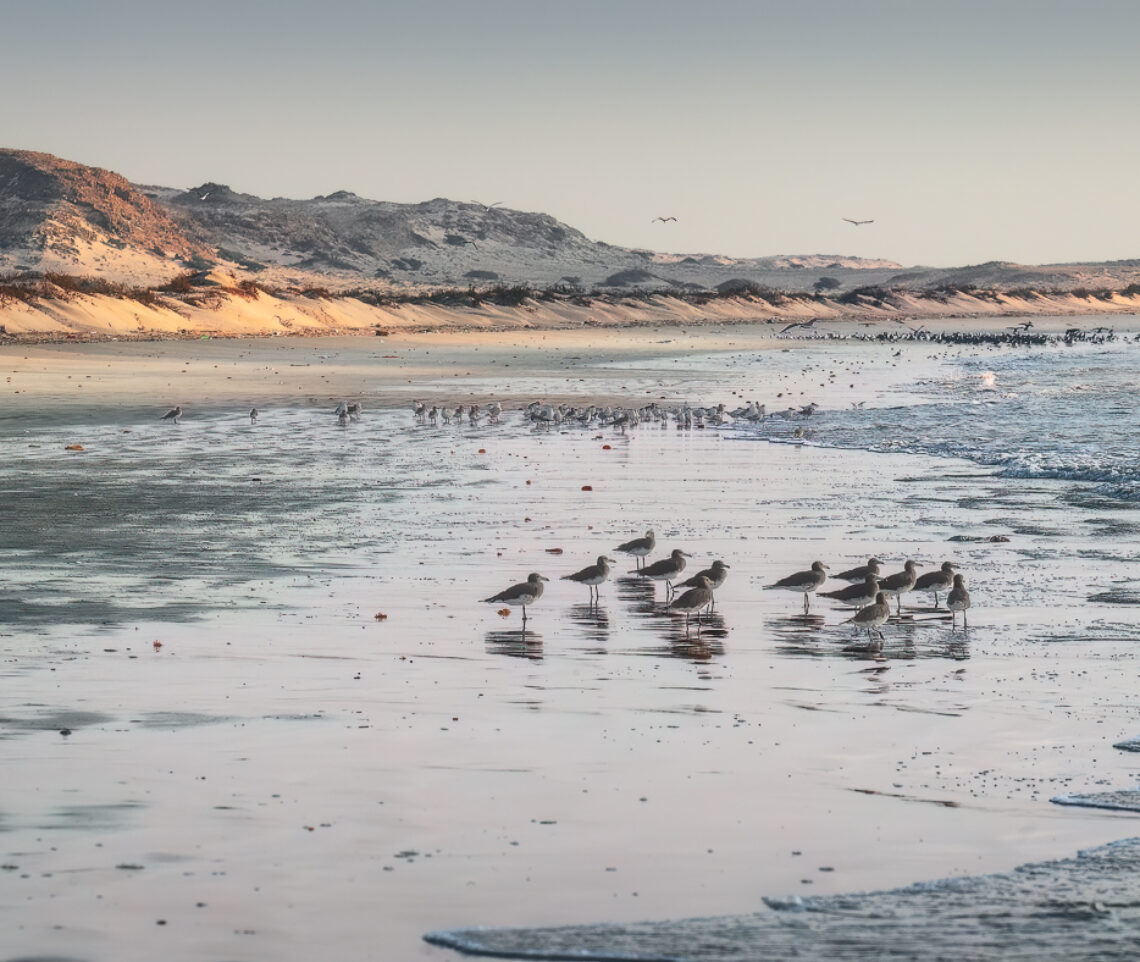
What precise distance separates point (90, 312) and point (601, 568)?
68.3 metres

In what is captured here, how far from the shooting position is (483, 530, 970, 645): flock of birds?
1391 cm

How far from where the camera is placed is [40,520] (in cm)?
1947

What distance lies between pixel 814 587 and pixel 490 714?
16.7 ft

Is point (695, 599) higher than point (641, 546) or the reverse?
the reverse

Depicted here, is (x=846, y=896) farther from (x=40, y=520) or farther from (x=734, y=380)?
(x=734, y=380)

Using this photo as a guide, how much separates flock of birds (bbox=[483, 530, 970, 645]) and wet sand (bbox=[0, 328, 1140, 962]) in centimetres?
26

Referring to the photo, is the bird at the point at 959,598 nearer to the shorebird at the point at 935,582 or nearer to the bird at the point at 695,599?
the shorebird at the point at 935,582

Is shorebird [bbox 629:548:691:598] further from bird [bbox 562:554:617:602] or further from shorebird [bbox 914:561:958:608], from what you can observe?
shorebird [bbox 914:561:958:608]

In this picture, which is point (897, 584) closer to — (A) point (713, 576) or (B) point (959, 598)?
(B) point (959, 598)

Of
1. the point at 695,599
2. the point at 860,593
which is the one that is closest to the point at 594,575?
the point at 695,599

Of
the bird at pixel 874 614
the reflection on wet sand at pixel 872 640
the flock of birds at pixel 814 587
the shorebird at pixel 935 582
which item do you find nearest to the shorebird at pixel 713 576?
the flock of birds at pixel 814 587

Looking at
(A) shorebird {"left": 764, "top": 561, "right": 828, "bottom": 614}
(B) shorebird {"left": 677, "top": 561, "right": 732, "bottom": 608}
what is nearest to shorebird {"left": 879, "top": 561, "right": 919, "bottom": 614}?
(A) shorebird {"left": 764, "top": 561, "right": 828, "bottom": 614}

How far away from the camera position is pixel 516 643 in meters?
13.1

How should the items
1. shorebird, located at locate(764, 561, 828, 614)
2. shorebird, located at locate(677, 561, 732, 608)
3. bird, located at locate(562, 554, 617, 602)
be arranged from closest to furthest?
shorebird, located at locate(764, 561, 828, 614)
shorebird, located at locate(677, 561, 732, 608)
bird, located at locate(562, 554, 617, 602)
